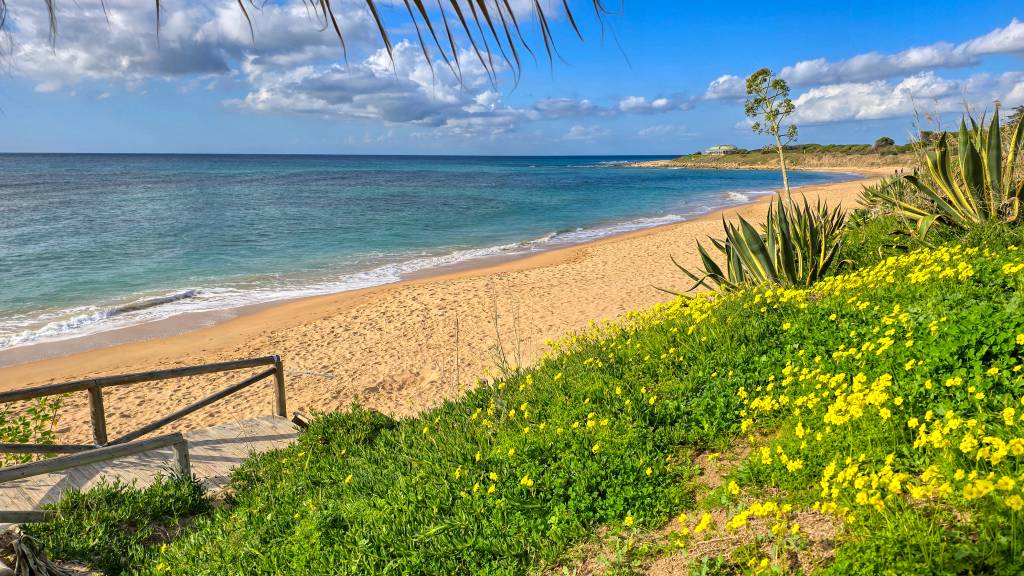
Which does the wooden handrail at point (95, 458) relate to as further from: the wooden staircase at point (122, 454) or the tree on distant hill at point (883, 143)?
the tree on distant hill at point (883, 143)

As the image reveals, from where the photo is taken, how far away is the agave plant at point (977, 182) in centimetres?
664

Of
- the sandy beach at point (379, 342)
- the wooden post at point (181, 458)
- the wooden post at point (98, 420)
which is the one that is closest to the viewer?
the wooden post at point (181, 458)

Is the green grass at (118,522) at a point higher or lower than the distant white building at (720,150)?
lower

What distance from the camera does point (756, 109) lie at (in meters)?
9.23

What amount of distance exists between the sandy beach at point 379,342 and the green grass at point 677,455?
233cm

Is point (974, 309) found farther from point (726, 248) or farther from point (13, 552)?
point (13, 552)

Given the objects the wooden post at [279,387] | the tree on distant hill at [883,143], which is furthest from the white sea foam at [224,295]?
the tree on distant hill at [883,143]

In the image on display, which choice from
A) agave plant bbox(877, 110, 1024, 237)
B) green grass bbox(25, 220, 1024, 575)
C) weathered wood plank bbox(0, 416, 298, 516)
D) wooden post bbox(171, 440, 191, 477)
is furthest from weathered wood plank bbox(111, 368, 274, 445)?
agave plant bbox(877, 110, 1024, 237)

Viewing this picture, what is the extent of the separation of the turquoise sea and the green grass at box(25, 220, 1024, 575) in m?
12.3

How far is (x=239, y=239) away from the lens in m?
26.1

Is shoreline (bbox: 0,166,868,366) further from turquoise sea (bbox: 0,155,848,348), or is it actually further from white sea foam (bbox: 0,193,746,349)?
turquoise sea (bbox: 0,155,848,348)

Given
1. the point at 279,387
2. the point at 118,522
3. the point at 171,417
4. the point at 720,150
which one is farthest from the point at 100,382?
the point at 720,150

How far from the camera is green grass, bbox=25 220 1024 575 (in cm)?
255

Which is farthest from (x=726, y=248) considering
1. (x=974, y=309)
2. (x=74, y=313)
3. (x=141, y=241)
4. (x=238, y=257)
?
(x=141, y=241)
